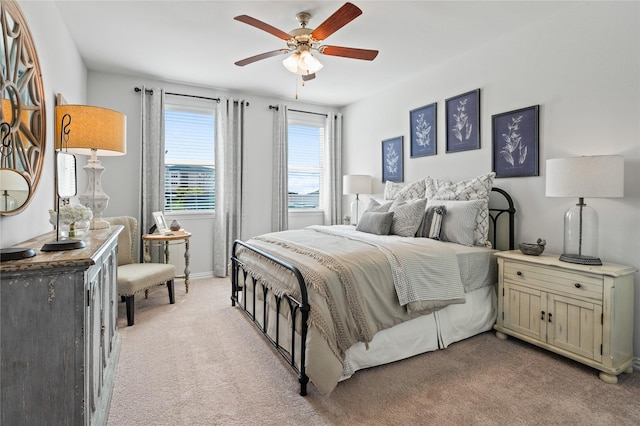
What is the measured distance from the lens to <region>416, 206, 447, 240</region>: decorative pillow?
3197mm

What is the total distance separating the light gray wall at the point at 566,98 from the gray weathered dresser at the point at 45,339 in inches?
129

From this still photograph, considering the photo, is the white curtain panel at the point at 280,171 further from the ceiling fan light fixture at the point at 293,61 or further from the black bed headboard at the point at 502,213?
the black bed headboard at the point at 502,213

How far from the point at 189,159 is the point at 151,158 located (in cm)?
54

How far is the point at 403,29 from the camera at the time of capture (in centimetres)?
308

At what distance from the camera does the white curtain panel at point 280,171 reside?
5.23 m

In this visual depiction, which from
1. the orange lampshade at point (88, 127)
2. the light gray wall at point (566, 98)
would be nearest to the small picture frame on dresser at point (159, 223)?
the orange lampshade at point (88, 127)

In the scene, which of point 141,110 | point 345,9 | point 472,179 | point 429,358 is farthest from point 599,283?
point 141,110

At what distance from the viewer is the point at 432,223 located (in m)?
3.24

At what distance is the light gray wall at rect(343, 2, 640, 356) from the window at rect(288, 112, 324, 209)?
7.53 feet

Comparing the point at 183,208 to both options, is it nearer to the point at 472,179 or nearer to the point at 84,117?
the point at 84,117

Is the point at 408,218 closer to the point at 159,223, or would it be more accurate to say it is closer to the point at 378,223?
the point at 378,223

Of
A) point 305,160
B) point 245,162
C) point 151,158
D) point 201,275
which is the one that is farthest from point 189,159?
point 305,160

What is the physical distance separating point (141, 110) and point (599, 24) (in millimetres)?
4795

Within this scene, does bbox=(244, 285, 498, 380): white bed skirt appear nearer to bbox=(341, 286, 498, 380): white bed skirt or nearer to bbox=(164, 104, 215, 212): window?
bbox=(341, 286, 498, 380): white bed skirt
